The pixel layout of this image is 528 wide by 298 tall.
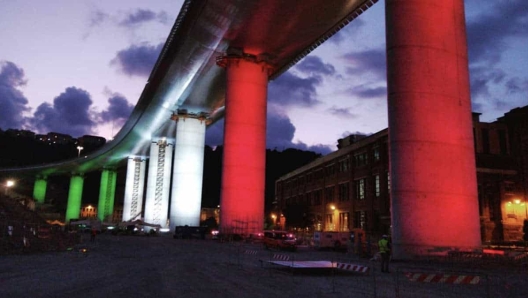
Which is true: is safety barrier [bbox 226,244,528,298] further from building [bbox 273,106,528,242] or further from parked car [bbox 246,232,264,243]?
building [bbox 273,106,528,242]

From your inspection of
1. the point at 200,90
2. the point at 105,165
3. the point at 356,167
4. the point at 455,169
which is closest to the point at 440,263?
the point at 455,169

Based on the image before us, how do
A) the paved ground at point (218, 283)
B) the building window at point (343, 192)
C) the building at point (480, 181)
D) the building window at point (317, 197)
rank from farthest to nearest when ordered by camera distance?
the building window at point (317, 197) < the building window at point (343, 192) < the building at point (480, 181) < the paved ground at point (218, 283)

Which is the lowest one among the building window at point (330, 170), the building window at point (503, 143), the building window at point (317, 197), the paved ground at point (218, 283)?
the paved ground at point (218, 283)

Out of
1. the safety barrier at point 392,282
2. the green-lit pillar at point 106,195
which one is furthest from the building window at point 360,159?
the green-lit pillar at point 106,195

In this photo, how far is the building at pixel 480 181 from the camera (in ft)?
148

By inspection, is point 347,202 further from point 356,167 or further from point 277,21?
point 277,21

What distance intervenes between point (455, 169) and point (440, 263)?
5.69m

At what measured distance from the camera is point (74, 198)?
125188mm

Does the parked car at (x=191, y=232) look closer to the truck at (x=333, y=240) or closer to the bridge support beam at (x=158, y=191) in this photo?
the truck at (x=333, y=240)

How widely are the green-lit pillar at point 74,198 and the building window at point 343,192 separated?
90.5 metres

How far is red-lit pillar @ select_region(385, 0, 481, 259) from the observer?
928 inches

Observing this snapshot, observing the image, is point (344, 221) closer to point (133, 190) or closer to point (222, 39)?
point (222, 39)

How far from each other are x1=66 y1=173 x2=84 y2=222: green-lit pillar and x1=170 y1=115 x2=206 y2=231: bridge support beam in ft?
228

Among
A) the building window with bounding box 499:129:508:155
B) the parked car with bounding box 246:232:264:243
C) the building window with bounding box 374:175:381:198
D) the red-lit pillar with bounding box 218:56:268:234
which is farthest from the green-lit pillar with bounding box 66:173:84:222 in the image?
the building window with bounding box 499:129:508:155
